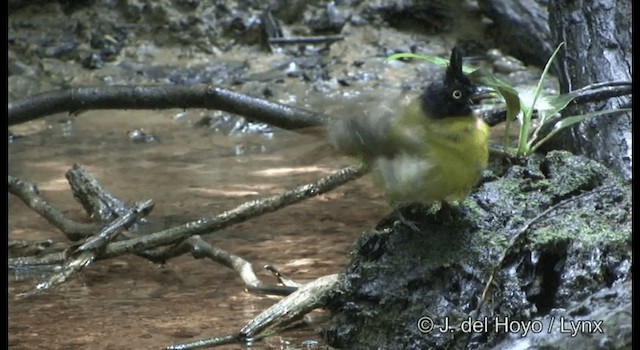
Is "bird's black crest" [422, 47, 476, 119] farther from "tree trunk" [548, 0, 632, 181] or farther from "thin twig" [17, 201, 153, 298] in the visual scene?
"thin twig" [17, 201, 153, 298]

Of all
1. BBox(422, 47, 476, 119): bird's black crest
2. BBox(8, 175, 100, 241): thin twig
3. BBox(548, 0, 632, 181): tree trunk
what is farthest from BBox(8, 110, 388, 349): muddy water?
BBox(548, 0, 632, 181): tree trunk

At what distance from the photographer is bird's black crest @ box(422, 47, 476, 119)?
335 centimetres

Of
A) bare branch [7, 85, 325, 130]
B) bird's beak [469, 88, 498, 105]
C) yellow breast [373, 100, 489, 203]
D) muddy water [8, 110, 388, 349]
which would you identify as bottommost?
muddy water [8, 110, 388, 349]

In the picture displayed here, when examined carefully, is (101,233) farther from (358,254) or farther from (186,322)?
(358,254)

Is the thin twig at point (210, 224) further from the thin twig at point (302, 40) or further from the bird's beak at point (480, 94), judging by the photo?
the thin twig at point (302, 40)

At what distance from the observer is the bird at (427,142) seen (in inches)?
125

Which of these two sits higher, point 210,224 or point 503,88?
point 503,88

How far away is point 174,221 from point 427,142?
2237mm

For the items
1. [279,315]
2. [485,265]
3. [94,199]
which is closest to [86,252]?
[94,199]

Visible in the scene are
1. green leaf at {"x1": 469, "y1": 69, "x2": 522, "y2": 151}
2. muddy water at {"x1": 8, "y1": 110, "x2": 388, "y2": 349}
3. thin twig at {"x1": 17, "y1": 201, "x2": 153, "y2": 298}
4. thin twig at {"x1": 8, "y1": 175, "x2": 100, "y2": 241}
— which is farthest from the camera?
thin twig at {"x1": 8, "y1": 175, "x2": 100, "y2": 241}

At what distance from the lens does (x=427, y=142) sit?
326cm

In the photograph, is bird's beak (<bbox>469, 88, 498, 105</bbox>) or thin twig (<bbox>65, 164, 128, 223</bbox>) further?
thin twig (<bbox>65, 164, 128, 223</bbox>)

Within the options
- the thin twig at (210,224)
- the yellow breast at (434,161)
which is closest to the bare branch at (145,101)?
the thin twig at (210,224)

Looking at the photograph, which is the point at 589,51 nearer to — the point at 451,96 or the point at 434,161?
the point at 451,96
